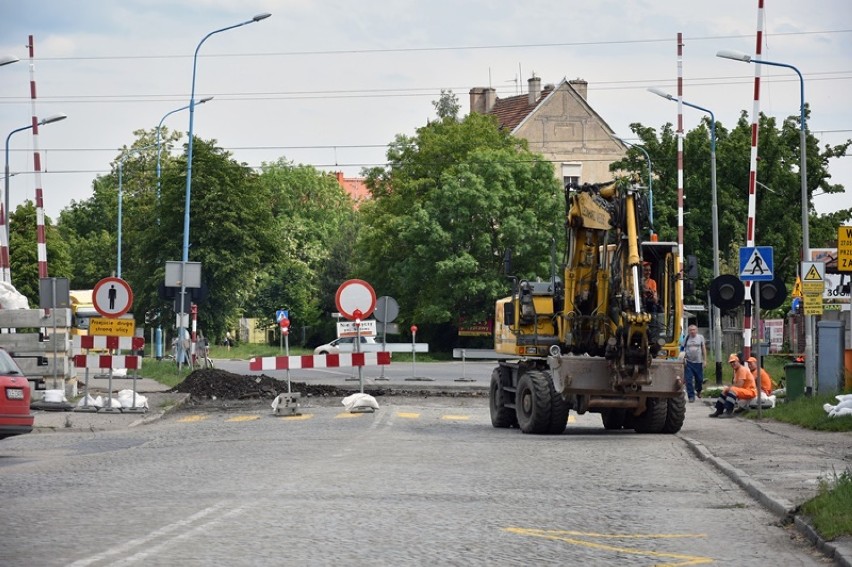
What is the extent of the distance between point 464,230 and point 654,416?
54.7m

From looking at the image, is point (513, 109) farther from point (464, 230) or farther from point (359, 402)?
point (359, 402)

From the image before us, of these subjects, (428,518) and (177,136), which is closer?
(428,518)

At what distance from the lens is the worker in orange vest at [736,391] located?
28.2 m

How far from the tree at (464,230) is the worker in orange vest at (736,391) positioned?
47.2m

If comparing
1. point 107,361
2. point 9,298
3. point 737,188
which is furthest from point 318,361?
point 737,188

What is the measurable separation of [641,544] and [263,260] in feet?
184

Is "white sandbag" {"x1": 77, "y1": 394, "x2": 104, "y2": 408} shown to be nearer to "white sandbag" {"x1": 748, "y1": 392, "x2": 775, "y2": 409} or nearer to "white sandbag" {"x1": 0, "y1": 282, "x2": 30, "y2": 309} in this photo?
"white sandbag" {"x1": 0, "y1": 282, "x2": 30, "y2": 309}

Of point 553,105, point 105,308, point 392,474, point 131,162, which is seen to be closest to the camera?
point 392,474

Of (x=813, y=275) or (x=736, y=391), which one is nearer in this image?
(x=813, y=275)

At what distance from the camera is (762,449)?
19625 millimetres

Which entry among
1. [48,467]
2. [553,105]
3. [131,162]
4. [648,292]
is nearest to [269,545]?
[48,467]

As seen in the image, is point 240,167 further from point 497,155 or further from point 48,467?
point 48,467

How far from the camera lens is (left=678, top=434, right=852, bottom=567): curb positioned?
394 inches

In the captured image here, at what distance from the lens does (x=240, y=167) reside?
66.1 m
